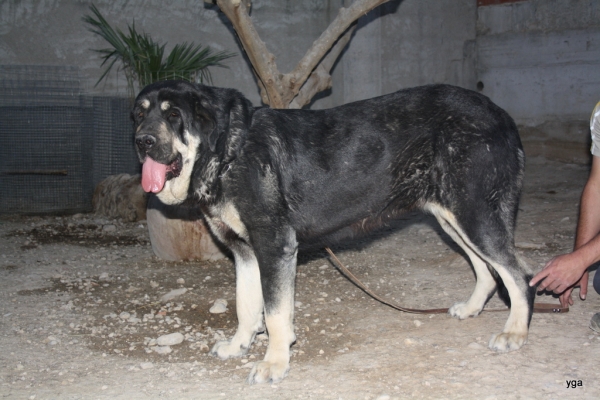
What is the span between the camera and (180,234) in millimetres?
6301

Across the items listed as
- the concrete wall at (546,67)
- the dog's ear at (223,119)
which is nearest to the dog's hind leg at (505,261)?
the dog's ear at (223,119)

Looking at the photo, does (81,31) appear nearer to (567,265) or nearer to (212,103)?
(212,103)

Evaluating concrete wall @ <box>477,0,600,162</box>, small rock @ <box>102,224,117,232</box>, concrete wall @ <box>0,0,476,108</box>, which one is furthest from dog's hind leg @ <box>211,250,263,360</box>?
concrete wall @ <box>477,0,600,162</box>

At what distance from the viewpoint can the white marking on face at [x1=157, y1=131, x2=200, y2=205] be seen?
385cm

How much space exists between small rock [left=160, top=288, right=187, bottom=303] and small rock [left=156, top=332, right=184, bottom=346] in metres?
0.89

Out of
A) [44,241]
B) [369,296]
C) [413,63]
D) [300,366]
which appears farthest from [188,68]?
[300,366]

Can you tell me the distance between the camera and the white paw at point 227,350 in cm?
412

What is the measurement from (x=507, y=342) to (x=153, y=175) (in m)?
2.49

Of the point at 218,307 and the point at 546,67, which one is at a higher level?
the point at 546,67

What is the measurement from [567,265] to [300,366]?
180 cm

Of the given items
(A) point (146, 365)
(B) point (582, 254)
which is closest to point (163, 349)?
(A) point (146, 365)

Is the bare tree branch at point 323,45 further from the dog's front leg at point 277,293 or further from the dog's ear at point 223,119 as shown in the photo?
the dog's front leg at point 277,293

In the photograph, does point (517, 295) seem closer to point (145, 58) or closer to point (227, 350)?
point (227, 350)

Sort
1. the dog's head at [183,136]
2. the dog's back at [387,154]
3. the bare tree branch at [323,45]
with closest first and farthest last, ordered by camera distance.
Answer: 1. the dog's head at [183,136]
2. the dog's back at [387,154]
3. the bare tree branch at [323,45]
